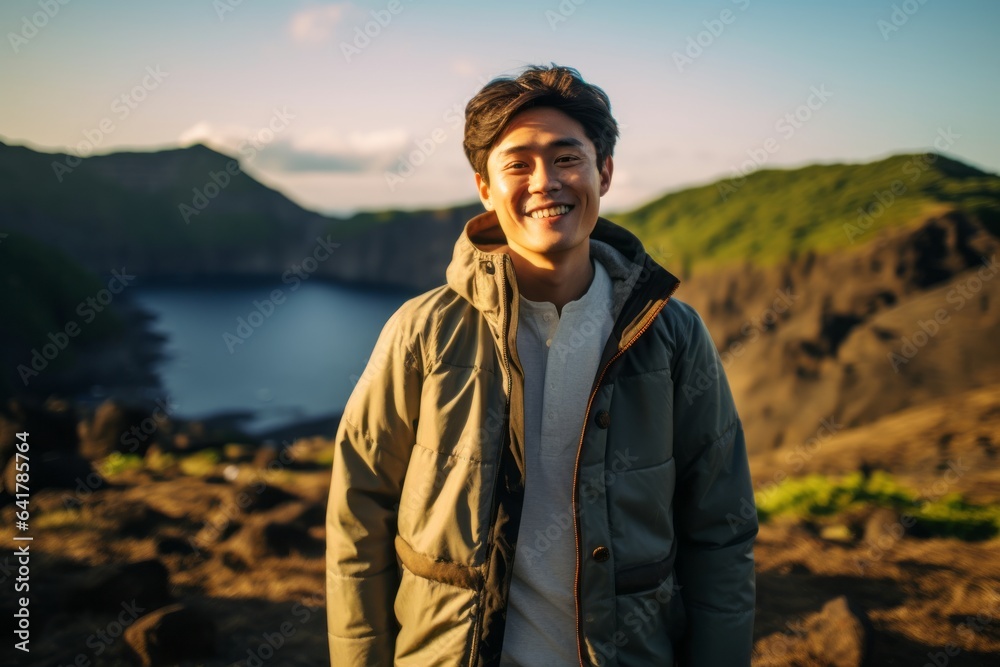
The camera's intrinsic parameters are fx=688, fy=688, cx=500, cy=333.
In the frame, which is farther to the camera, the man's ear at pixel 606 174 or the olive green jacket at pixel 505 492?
the man's ear at pixel 606 174

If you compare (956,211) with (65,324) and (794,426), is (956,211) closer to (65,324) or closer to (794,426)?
(794,426)

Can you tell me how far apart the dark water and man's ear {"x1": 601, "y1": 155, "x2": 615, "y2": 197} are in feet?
113

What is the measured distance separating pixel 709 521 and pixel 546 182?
1.18 metres

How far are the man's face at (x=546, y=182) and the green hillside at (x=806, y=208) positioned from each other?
17.6 metres

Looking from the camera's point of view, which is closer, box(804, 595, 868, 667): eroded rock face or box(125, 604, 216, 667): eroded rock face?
box(804, 595, 868, 667): eroded rock face

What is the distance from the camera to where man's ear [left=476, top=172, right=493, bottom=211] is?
7.69ft

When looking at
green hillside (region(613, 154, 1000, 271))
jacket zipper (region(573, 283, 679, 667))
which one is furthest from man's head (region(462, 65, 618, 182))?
green hillside (region(613, 154, 1000, 271))

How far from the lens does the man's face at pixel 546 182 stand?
2119 millimetres
